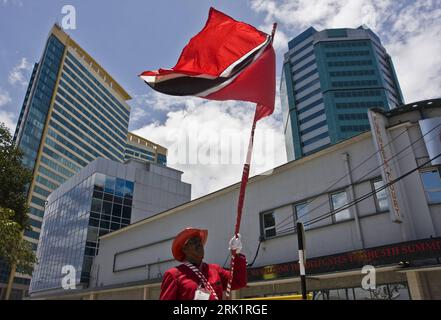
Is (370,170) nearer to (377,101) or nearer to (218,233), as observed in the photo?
(218,233)

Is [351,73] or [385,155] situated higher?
[351,73]

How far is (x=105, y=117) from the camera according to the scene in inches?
5202

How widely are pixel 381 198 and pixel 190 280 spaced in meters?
12.1

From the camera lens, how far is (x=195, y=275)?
12.2ft

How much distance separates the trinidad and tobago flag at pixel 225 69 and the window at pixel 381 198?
9489 mm

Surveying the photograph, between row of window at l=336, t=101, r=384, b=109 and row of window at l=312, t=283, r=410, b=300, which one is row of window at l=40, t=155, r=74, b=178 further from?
row of window at l=312, t=283, r=410, b=300

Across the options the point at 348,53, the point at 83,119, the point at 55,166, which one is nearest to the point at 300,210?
the point at 55,166

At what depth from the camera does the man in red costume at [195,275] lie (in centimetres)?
352

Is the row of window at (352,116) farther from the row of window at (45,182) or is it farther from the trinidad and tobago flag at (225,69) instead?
the trinidad and tobago flag at (225,69)

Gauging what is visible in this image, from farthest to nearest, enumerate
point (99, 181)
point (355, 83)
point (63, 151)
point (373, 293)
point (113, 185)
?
point (63, 151)
point (355, 83)
point (113, 185)
point (99, 181)
point (373, 293)

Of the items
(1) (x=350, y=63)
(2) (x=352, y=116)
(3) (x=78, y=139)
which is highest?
(1) (x=350, y=63)

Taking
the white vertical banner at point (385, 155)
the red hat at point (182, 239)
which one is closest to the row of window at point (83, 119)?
the white vertical banner at point (385, 155)

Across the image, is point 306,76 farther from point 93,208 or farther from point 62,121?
point 93,208

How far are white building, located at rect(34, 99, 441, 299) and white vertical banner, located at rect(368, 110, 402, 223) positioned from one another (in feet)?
0.12
